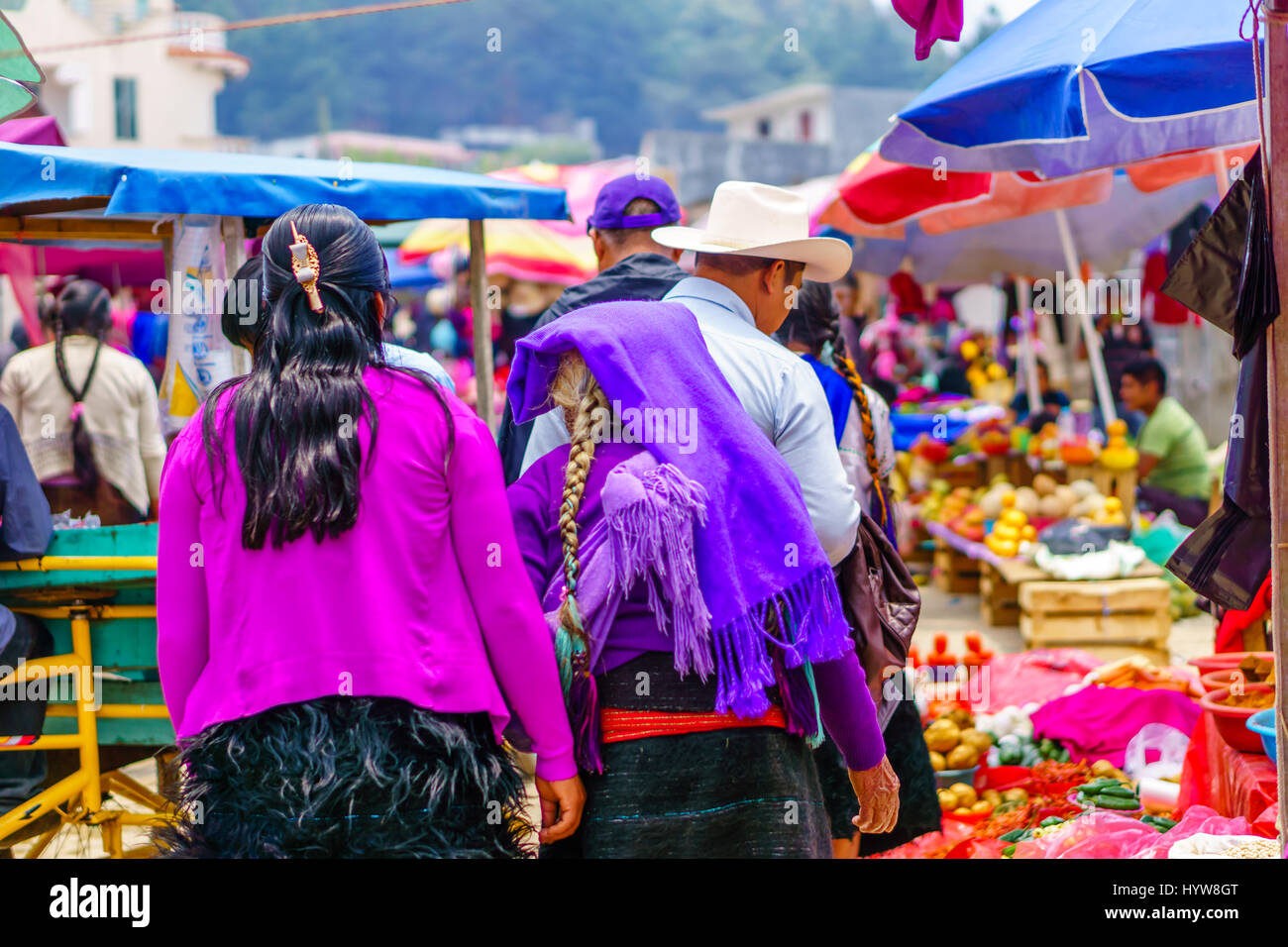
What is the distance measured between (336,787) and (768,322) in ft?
4.08

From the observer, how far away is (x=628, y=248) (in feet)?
13.4

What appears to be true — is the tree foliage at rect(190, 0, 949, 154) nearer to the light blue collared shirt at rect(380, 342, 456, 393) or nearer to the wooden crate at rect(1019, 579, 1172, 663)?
the wooden crate at rect(1019, 579, 1172, 663)

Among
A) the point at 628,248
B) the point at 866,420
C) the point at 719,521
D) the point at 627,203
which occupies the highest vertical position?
the point at 627,203

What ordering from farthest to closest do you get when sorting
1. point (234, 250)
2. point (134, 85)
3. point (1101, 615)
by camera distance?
1. point (134, 85)
2. point (1101, 615)
3. point (234, 250)

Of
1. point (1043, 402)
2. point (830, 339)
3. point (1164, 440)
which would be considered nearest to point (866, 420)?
point (830, 339)

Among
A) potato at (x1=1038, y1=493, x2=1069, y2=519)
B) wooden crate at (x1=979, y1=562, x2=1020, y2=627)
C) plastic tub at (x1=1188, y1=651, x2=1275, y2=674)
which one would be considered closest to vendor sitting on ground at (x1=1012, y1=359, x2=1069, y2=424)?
potato at (x1=1038, y1=493, x2=1069, y2=519)

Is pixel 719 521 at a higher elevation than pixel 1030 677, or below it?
higher

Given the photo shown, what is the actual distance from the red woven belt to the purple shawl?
4 centimetres

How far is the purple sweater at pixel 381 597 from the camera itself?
2043 millimetres

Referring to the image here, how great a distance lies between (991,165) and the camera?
4.91 meters

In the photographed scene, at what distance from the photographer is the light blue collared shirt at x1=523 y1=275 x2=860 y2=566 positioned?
92.7 inches

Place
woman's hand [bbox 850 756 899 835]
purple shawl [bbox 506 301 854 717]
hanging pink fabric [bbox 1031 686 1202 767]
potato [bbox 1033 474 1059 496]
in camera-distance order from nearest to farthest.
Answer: purple shawl [bbox 506 301 854 717] → woman's hand [bbox 850 756 899 835] → hanging pink fabric [bbox 1031 686 1202 767] → potato [bbox 1033 474 1059 496]

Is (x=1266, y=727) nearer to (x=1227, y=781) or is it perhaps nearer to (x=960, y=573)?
(x=1227, y=781)

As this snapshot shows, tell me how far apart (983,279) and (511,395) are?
10005 millimetres
